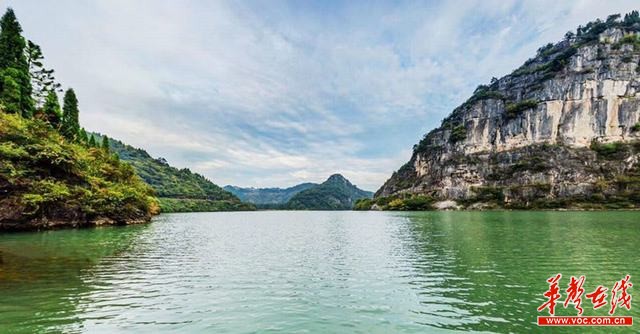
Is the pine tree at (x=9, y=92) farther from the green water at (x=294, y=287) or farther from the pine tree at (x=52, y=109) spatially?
the green water at (x=294, y=287)

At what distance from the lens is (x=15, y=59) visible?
211 ft

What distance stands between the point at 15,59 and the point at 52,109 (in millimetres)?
11102

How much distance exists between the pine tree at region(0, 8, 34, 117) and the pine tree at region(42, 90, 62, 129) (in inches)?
241

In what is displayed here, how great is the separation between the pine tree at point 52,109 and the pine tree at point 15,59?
20.1 ft

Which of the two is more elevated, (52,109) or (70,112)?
(70,112)

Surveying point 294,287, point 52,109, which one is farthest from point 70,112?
point 294,287

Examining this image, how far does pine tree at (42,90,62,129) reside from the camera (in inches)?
2813

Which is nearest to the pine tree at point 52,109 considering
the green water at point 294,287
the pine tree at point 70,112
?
the pine tree at point 70,112

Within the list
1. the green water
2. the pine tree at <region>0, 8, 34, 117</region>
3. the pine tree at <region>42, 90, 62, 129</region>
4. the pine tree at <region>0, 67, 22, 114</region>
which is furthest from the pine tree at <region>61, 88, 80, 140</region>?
the green water

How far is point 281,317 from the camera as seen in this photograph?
13.6 metres

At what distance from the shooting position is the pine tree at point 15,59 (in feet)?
202

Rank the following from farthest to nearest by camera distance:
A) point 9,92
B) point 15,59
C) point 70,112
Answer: point 70,112, point 15,59, point 9,92

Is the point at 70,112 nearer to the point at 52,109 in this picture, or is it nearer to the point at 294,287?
the point at 52,109

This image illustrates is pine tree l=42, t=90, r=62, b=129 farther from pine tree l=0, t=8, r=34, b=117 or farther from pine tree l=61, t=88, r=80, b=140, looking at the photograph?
pine tree l=0, t=8, r=34, b=117
